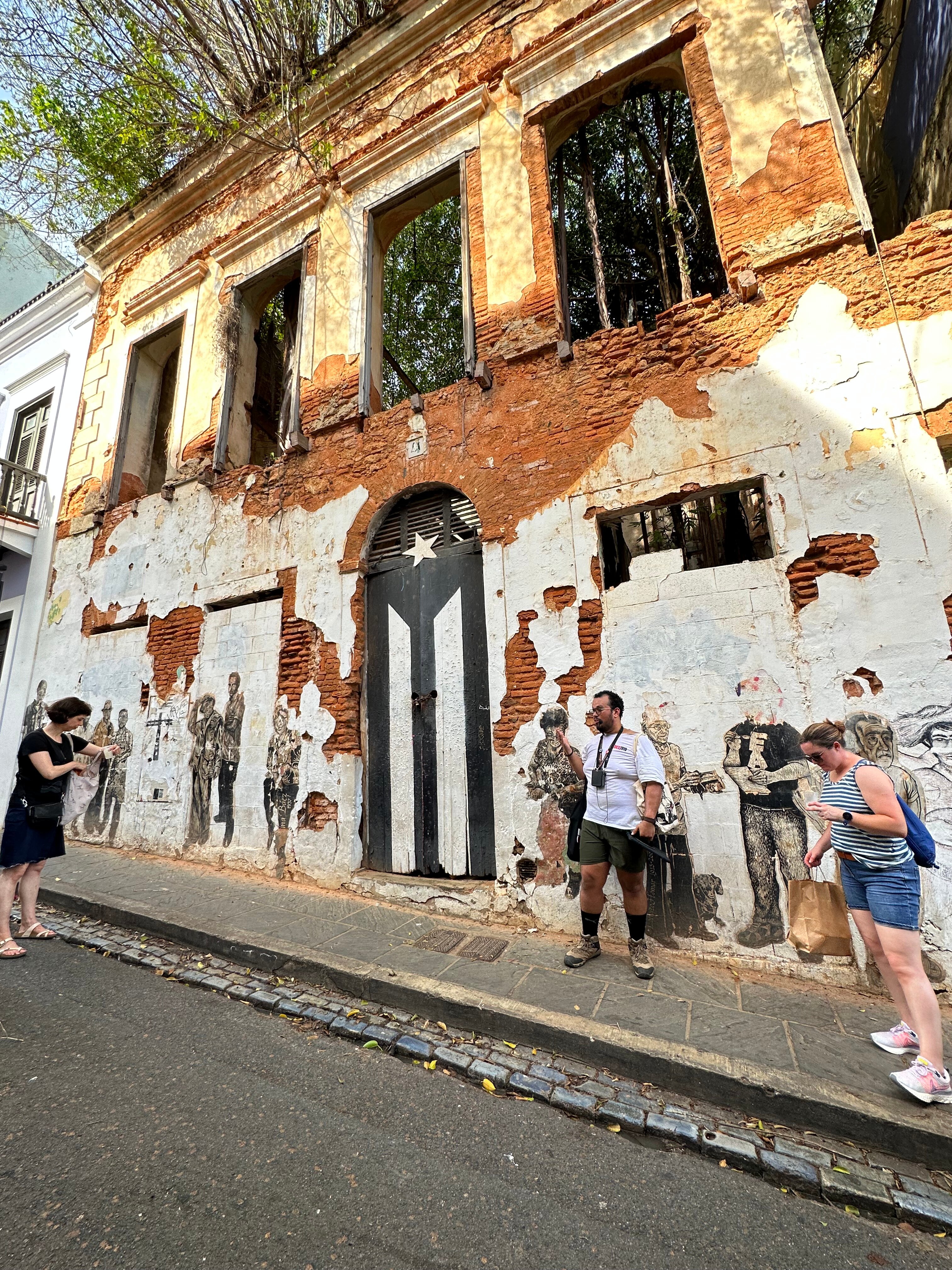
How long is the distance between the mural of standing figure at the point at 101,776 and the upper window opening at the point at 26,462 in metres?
4.19

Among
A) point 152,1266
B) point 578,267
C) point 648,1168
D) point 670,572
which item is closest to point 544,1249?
point 648,1168

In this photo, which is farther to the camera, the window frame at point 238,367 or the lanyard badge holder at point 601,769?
the window frame at point 238,367

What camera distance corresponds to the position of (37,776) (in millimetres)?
4199

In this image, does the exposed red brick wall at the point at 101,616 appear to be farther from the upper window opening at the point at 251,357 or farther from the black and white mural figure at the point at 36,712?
the upper window opening at the point at 251,357

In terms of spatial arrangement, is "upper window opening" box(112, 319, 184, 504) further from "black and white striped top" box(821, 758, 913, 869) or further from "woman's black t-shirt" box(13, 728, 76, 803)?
"black and white striped top" box(821, 758, 913, 869)

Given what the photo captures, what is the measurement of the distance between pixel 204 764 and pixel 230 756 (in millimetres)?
503

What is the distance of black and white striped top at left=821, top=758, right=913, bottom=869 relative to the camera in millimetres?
2650

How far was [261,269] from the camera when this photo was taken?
8211mm

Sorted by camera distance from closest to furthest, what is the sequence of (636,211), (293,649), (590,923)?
(590,923), (293,649), (636,211)

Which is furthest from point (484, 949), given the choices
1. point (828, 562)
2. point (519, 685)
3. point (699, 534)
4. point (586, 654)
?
point (699, 534)

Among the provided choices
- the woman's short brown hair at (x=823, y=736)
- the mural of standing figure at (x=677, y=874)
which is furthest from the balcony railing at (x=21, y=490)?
the woman's short brown hair at (x=823, y=736)

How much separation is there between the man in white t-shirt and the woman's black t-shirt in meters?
3.93

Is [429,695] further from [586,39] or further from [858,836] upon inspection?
[586,39]

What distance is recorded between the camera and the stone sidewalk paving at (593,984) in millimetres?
2785
